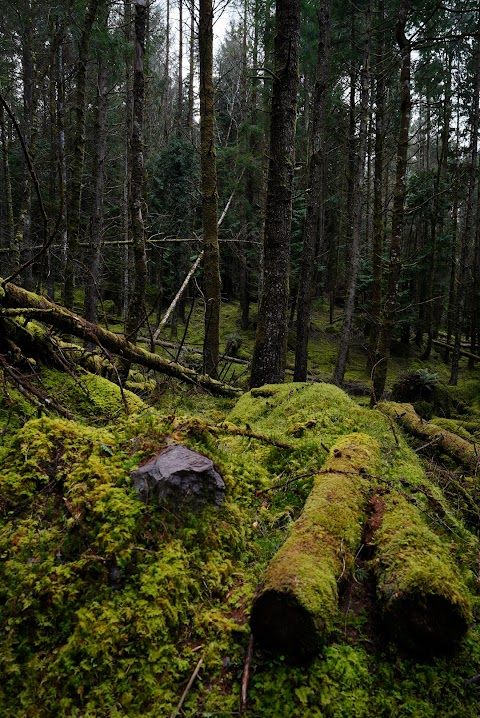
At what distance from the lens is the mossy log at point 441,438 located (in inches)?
234

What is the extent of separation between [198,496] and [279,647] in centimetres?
92

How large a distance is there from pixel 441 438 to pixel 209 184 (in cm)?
668

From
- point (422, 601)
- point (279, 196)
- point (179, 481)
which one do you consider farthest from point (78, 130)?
point (422, 601)

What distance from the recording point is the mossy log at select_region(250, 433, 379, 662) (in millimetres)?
1841

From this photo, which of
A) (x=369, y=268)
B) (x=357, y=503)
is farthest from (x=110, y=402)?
(x=369, y=268)

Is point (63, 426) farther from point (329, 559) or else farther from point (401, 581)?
point (401, 581)

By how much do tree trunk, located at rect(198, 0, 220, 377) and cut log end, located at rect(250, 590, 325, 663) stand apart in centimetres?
713

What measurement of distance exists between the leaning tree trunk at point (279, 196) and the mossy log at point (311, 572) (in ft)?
15.7

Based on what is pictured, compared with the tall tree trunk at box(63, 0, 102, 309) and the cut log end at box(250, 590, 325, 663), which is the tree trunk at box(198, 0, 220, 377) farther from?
the cut log end at box(250, 590, 325, 663)

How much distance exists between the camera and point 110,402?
4480 mm

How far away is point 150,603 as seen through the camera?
2031 millimetres

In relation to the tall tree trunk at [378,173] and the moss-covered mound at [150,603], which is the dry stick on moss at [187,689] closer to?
the moss-covered mound at [150,603]

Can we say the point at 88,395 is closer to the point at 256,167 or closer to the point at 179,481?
the point at 179,481

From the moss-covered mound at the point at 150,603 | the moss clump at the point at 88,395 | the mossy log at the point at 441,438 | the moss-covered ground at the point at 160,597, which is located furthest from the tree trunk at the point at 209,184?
the moss-covered mound at the point at 150,603
